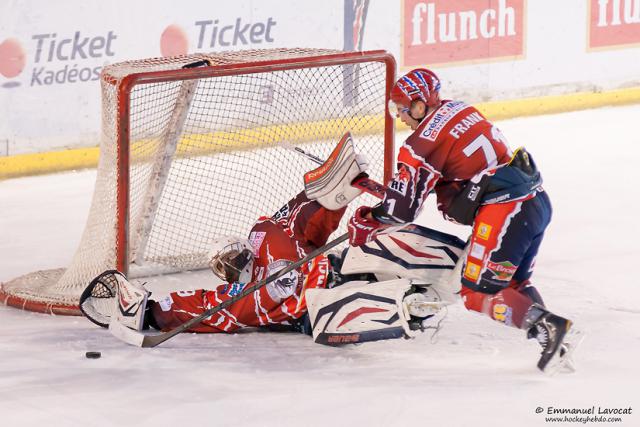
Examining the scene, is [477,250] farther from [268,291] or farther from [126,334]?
[126,334]

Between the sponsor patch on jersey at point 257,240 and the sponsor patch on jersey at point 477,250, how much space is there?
3.05 feet

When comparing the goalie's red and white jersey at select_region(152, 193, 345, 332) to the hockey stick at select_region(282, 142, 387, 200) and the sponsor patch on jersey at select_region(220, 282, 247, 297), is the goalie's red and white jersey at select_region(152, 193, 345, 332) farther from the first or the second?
the hockey stick at select_region(282, 142, 387, 200)

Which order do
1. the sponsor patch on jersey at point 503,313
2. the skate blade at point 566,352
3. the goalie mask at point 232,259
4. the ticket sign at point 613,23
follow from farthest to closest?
the ticket sign at point 613,23 < the goalie mask at point 232,259 < the sponsor patch on jersey at point 503,313 < the skate blade at point 566,352

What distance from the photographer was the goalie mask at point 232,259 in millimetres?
4789

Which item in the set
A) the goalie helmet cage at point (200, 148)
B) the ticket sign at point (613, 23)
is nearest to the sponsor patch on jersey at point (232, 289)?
the goalie helmet cage at point (200, 148)

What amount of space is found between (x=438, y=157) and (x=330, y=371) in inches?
31.3

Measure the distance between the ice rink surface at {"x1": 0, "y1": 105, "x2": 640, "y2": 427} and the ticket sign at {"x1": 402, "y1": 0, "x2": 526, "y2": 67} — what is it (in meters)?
3.04

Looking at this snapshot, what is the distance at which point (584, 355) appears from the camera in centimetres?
443

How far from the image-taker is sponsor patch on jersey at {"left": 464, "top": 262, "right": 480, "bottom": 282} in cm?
435

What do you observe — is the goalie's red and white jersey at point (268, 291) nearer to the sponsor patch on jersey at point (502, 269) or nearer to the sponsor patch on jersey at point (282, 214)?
the sponsor patch on jersey at point (282, 214)

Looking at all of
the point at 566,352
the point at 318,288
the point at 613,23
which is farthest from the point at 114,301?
the point at 613,23

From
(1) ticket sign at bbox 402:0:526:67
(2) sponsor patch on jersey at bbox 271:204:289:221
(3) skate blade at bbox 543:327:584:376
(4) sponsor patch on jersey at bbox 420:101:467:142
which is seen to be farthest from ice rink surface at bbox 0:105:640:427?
(1) ticket sign at bbox 402:0:526:67

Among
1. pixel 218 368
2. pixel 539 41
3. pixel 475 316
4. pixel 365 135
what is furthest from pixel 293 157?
pixel 539 41

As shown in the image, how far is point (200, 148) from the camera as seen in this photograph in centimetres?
650
